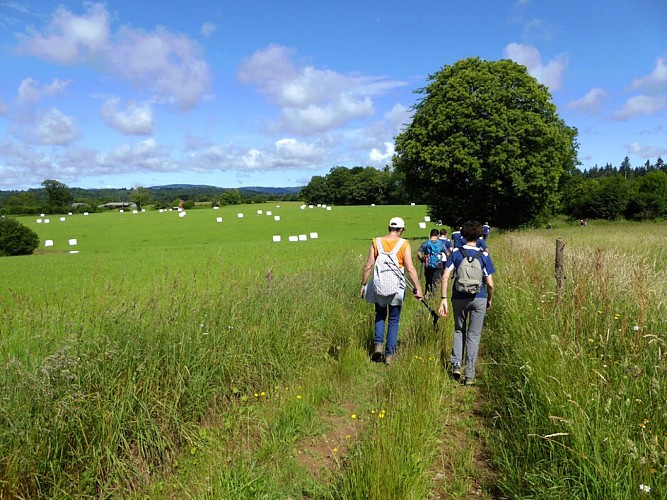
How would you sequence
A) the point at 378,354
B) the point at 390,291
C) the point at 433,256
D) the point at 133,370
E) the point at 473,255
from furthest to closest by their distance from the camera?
the point at 433,256, the point at 378,354, the point at 390,291, the point at 473,255, the point at 133,370

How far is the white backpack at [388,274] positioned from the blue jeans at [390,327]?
337 millimetres

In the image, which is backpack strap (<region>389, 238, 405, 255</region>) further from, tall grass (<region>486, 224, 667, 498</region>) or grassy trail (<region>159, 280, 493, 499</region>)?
tall grass (<region>486, 224, 667, 498</region>)

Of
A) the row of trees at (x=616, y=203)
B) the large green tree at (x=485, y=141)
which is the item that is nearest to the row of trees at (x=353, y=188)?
the row of trees at (x=616, y=203)

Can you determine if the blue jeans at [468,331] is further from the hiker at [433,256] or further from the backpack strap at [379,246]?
the hiker at [433,256]

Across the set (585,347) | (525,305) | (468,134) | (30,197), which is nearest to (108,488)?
(585,347)

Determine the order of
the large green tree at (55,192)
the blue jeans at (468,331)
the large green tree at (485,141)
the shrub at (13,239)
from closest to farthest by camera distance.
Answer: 1. the blue jeans at (468,331)
2. the large green tree at (485,141)
3. the shrub at (13,239)
4. the large green tree at (55,192)

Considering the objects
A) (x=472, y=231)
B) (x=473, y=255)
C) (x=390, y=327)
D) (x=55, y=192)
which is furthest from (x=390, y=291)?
(x=55, y=192)

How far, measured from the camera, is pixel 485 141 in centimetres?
2609

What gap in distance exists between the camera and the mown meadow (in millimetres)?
3172

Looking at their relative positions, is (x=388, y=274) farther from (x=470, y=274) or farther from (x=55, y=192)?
(x=55, y=192)

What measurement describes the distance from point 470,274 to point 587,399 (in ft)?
7.17

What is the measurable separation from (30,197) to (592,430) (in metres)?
150

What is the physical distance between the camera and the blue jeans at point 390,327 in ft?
20.9

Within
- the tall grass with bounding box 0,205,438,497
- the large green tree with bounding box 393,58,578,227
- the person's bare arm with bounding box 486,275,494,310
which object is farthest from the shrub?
the person's bare arm with bounding box 486,275,494,310
